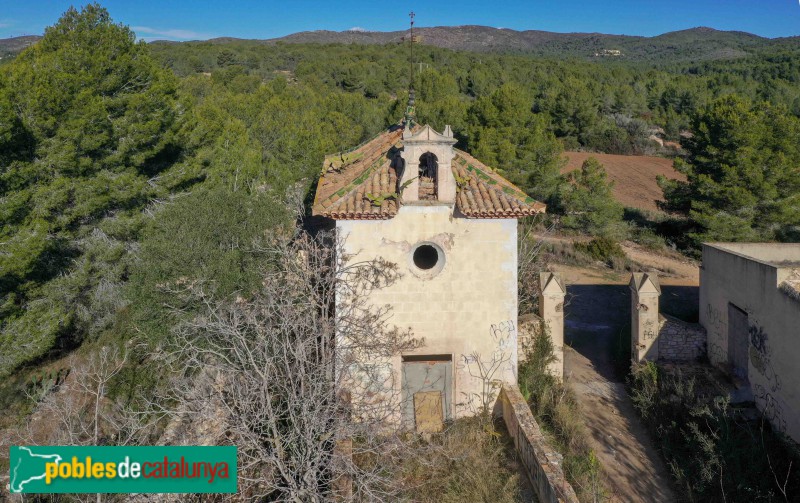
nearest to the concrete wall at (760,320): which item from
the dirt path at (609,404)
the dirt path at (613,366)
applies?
the dirt path at (613,366)

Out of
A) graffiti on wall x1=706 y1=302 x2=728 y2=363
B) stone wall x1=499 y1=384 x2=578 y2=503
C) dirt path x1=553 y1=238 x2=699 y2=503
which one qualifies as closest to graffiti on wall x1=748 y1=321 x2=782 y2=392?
graffiti on wall x1=706 y1=302 x2=728 y2=363

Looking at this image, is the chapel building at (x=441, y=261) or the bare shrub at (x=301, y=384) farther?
the chapel building at (x=441, y=261)

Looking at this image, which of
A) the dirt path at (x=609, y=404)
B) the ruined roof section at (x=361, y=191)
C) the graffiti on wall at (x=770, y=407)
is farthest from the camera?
the graffiti on wall at (x=770, y=407)

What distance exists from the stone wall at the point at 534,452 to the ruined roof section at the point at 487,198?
3.22 meters

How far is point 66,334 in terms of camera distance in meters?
16.3

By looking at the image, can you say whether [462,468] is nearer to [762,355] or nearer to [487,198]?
[487,198]

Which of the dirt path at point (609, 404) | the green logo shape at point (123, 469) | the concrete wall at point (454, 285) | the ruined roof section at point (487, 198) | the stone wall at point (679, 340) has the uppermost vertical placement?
the ruined roof section at point (487, 198)

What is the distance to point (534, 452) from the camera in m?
8.60

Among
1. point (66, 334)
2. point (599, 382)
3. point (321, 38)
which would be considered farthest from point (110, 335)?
point (321, 38)

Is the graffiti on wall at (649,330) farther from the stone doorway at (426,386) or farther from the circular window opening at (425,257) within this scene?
the circular window opening at (425,257)

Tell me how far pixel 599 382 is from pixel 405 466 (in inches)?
254

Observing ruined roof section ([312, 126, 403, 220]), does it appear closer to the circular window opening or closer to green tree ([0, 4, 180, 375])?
the circular window opening

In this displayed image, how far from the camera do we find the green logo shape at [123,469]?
579 centimetres

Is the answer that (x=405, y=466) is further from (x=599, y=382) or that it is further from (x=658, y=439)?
(x=599, y=382)
